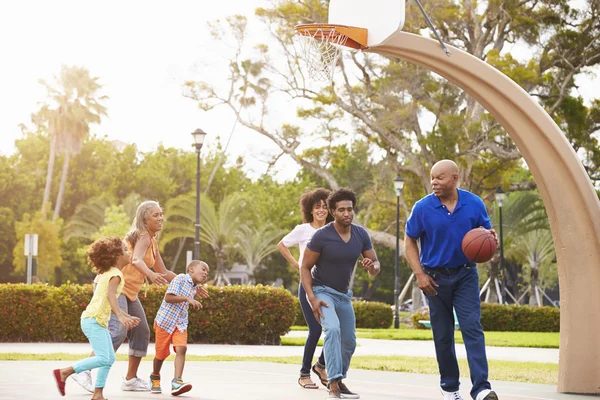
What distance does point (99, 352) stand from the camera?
7.90 m

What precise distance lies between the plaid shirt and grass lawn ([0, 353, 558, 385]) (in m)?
4.13

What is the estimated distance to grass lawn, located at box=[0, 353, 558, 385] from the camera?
38.3 feet

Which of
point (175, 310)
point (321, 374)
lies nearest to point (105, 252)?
point (175, 310)

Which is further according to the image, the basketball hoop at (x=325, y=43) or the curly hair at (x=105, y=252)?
the basketball hoop at (x=325, y=43)

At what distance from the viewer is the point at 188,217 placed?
54.1 meters

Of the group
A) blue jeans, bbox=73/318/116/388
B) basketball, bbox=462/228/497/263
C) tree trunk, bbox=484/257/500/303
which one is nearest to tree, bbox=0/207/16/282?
tree trunk, bbox=484/257/500/303

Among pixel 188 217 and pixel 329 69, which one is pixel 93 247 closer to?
pixel 329 69

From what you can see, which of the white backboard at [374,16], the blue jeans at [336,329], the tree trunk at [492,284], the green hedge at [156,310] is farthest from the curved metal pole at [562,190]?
the tree trunk at [492,284]

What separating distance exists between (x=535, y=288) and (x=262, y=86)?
75.2 feet

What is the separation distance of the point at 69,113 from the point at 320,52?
48.2 metres

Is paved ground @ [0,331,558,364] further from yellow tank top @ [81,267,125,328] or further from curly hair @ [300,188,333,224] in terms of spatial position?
yellow tank top @ [81,267,125,328]

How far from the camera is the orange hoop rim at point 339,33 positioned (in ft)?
31.5

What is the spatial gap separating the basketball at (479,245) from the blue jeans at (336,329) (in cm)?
133

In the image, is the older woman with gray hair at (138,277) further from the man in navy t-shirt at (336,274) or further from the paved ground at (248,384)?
the man in navy t-shirt at (336,274)
